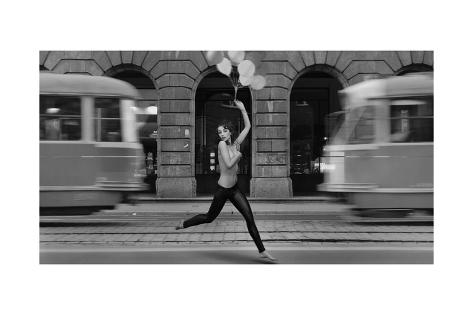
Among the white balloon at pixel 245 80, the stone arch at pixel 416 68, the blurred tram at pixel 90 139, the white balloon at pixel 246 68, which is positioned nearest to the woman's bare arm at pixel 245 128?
the white balloon at pixel 245 80

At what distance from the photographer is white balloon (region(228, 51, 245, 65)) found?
6625mm

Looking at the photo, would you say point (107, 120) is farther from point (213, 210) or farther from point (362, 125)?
point (362, 125)

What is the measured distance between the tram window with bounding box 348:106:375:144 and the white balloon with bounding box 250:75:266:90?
1614 millimetres

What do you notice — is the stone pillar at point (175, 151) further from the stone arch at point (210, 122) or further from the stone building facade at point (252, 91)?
the stone arch at point (210, 122)

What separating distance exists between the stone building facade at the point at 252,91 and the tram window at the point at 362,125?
Answer: 47 cm

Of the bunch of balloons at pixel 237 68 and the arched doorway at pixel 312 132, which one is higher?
the bunch of balloons at pixel 237 68

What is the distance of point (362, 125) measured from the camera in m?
7.89

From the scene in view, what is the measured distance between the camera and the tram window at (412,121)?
7043 millimetres

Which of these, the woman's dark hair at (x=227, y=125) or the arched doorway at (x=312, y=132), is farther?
the arched doorway at (x=312, y=132)

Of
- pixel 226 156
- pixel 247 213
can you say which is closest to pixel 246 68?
pixel 226 156

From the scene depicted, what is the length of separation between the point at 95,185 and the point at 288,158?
128 inches

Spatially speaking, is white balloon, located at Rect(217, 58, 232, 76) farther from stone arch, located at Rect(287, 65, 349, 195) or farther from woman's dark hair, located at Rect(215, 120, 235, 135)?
stone arch, located at Rect(287, 65, 349, 195)

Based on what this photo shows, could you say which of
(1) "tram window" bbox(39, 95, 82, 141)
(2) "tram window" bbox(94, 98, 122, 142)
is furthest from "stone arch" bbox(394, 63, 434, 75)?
(1) "tram window" bbox(39, 95, 82, 141)

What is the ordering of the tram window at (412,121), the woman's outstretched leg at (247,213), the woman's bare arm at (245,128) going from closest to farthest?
1. the woman's outstretched leg at (247,213)
2. the woman's bare arm at (245,128)
3. the tram window at (412,121)
